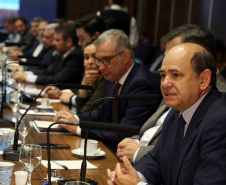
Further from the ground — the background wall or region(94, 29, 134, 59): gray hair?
region(94, 29, 134, 59): gray hair

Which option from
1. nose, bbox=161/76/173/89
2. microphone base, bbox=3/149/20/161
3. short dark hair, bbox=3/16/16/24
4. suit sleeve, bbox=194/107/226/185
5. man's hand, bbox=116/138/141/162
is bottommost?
short dark hair, bbox=3/16/16/24

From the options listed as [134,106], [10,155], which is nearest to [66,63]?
[134,106]

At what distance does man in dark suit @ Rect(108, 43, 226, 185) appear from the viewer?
174 cm

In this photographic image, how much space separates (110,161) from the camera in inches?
92.6

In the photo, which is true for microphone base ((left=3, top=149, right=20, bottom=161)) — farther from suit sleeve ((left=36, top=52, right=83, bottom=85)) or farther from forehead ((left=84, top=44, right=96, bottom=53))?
suit sleeve ((left=36, top=52, right=83, bottom=85))

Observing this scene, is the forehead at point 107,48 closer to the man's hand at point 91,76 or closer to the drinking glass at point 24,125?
the man's hand at point 91,76

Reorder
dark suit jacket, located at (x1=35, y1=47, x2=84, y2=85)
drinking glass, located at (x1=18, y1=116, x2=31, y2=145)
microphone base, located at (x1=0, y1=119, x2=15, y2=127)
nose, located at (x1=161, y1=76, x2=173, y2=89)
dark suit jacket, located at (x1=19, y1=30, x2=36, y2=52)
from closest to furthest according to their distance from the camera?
nose, located at (x1=161, y1=76, x2=173, y2=89) → drinking glass, located at (x1=18, y1=116, x2=31, y2=145) → microphone base, located at (x1=0, y1=119, x2=15, y2=127) → dark suit jacket, located at (x1=35, y1=47, x2=84, y2=85) → dark suit jacket, located at (x1=19, y1=30, x2=36, y2=52)

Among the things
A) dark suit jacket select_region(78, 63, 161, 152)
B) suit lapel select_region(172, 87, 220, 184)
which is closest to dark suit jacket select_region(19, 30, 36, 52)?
dark suit jacket select_region(78, 63, 161, 152)

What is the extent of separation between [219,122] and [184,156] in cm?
22

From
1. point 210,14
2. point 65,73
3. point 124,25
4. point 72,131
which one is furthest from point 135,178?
point 210,14

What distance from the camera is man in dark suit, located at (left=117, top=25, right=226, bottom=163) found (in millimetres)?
2518

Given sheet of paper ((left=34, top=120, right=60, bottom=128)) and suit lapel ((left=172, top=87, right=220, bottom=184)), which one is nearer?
suit lapel ((left=172, top=87, right=220, bottom=184))

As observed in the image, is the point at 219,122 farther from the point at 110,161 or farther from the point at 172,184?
the point at 110,161

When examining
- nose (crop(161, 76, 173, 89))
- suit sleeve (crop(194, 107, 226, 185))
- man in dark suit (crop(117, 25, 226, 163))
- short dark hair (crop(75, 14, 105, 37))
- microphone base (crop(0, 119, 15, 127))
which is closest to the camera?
suit sleeve (crop(194, 107, 226, 185))
